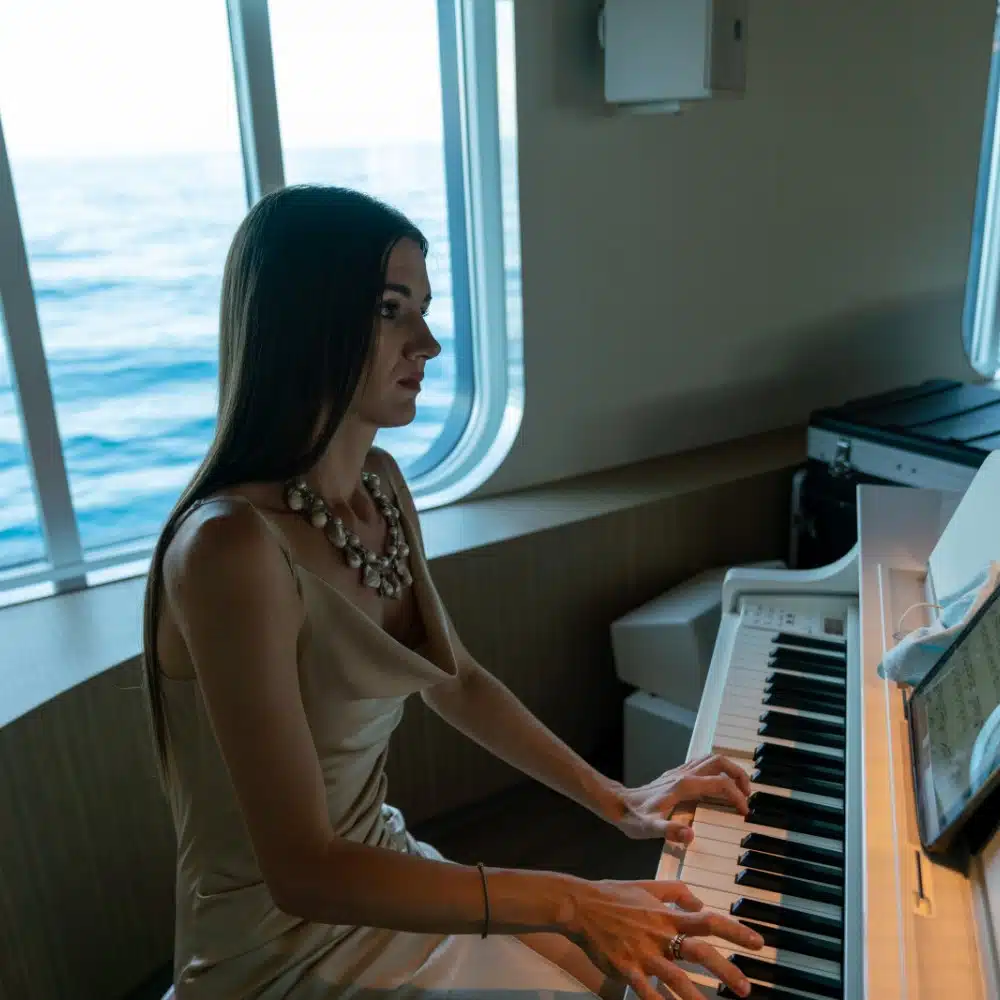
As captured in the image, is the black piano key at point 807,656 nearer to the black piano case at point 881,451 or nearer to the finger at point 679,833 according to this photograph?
the finger at point 679,833

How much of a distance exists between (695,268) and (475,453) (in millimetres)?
769

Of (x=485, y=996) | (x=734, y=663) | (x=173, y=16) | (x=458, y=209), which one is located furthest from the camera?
(x=458, y=209)

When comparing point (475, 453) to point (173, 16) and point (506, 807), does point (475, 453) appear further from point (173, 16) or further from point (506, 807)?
point (173, 16)

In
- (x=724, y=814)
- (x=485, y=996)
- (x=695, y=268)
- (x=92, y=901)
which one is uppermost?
(x=695, y=268)

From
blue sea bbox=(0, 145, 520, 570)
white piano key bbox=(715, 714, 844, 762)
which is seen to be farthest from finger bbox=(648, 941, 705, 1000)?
blue sea bbox=(0, 145, 520, 570)

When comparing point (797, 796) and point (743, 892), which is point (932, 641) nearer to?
point (797, 796)

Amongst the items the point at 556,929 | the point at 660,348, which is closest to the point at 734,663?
the point at 556,929

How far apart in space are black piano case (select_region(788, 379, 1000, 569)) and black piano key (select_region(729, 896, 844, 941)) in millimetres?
1254

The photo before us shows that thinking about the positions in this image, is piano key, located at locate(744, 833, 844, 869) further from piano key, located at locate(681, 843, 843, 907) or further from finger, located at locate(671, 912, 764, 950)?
finger, located at locate(671, 912, 764, 950)

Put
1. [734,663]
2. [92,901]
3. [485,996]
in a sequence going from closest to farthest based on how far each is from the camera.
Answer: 1. [485,996]
2. [734,663]
3. [92,901]

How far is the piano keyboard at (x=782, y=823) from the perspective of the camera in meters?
1.02

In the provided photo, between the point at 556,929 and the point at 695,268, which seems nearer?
the point at 556,929

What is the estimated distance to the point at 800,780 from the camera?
127 cm

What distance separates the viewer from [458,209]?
7.67 ft
